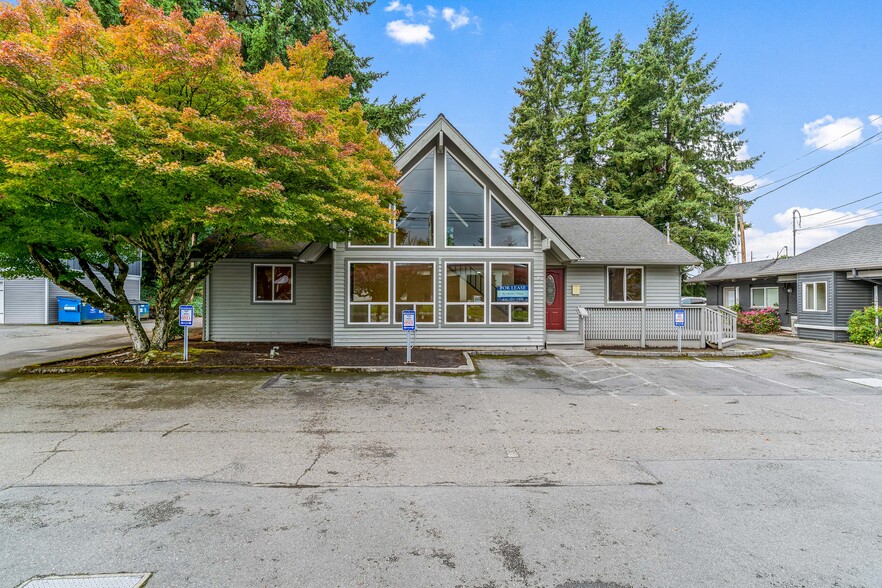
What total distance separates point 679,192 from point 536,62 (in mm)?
14525

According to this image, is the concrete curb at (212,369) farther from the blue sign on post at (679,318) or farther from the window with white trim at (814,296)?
the window with white trim at (814,296)

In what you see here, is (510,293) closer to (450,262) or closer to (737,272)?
(450,262)

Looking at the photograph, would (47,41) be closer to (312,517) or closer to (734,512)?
(312,517)

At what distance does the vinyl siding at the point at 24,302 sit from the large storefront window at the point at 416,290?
22196mm

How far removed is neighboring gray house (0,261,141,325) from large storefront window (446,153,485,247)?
22344mm

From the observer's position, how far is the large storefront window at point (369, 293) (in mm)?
12180

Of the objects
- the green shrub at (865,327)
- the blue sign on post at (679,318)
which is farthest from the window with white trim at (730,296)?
the blue sign on post at (679,318)

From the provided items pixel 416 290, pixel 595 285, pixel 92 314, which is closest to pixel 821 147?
pixel 595 285

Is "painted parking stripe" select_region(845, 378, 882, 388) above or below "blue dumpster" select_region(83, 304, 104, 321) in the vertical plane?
below

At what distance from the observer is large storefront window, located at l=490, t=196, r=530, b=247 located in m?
12.4

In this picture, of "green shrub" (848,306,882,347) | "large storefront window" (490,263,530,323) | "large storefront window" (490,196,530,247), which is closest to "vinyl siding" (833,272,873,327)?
"green shrub" (848,306,882,347)

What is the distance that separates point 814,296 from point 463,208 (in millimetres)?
16073

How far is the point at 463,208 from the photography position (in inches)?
489

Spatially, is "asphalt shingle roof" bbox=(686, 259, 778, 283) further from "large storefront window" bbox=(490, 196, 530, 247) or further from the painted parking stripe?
"large storefront window" bbox=(490, 196, 530, 247)
